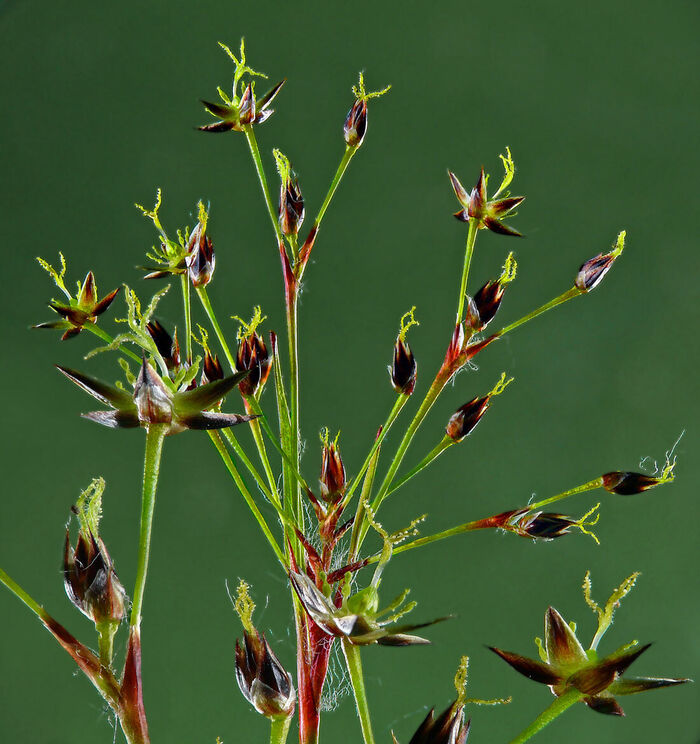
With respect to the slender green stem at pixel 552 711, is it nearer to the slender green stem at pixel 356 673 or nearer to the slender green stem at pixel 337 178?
the slender green stem at pixel 356 673

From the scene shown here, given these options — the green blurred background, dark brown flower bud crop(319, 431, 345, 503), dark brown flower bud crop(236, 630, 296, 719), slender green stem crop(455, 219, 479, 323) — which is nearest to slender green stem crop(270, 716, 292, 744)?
dark brown flower bud crop(236, 630, 296, 719)

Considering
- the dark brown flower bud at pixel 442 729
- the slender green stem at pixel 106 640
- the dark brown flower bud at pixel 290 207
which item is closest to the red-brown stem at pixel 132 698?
the slender green stem at pixel 106 640

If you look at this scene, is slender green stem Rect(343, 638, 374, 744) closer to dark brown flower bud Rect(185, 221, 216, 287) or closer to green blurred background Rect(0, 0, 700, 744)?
dark brown flower bud Rect(185, 221, 216, 287)

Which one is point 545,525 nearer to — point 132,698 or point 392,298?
point 132,698

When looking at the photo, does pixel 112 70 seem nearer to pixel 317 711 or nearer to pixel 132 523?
pixel 132 523

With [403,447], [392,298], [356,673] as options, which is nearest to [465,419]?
[403,447]

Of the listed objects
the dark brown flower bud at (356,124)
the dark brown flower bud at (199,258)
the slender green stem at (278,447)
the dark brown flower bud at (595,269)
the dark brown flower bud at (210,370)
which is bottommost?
the slender green stem at (278,447)

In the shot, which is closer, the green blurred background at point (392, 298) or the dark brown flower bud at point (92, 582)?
the dark brown flower bud at point (92, 582)
